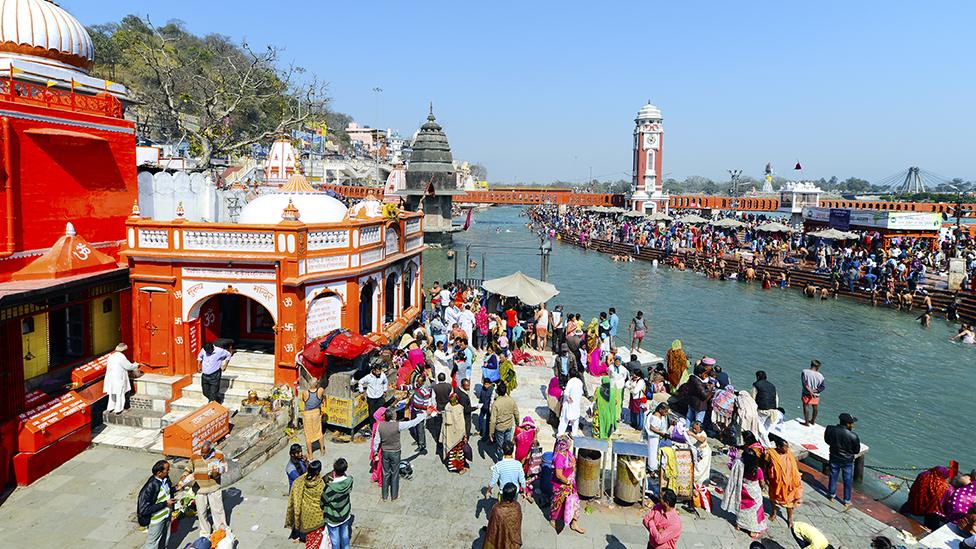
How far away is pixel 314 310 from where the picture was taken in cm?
1263

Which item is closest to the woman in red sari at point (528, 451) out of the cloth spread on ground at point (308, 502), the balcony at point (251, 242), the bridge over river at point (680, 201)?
the cloth spread on ground at point (308, 502)

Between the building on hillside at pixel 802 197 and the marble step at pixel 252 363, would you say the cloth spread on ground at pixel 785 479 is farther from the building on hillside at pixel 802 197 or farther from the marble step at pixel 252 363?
the building on hillside at pixel 802 197

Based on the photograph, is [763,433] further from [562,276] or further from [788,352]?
[562,276]

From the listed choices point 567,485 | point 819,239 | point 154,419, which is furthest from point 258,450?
point 819,239

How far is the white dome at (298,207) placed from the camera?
48.2ft

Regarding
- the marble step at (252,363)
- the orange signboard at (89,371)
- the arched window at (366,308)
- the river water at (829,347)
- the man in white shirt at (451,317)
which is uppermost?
the arched window at (366,308)

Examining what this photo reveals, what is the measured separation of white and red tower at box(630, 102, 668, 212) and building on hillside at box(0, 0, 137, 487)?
200 ft

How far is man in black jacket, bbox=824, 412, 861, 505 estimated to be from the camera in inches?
343

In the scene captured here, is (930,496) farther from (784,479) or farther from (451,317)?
(451,317)

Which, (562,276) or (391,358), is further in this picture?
(562,276)

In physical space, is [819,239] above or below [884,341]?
above

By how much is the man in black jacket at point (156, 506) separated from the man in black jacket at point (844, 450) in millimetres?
9055

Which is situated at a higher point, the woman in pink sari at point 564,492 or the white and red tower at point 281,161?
the white and red tower at point 281,161

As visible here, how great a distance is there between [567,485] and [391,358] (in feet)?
21.8
